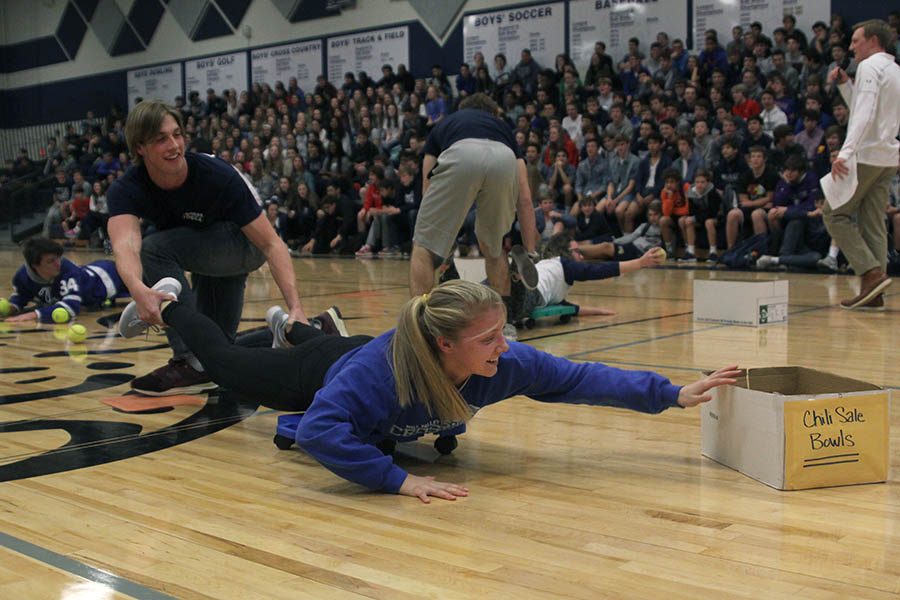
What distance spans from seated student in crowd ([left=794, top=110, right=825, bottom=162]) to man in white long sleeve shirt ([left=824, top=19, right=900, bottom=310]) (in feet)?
13.3

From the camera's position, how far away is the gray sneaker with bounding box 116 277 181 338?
135 inches

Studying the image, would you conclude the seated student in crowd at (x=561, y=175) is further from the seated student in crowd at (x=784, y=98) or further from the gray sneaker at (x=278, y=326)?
the gray sneaker at (x=278, y=326)

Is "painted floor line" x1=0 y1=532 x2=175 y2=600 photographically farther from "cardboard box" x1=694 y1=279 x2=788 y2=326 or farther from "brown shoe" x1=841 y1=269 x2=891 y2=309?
"brown shoe" x1=841 y1=269 x2=891 y2=309

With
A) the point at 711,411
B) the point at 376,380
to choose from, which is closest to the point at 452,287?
the point at 376,380

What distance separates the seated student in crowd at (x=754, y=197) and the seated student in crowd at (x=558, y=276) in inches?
168

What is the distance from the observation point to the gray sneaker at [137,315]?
3.43m

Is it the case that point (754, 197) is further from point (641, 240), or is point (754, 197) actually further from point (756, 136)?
point (641, 240)

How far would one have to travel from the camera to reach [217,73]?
20891 millimetres

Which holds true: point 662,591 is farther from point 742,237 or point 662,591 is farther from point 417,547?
point 742,237

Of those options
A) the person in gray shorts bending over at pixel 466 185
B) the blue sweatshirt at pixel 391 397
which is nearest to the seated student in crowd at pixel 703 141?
the person in gray shorts bending over at pixel 466 185

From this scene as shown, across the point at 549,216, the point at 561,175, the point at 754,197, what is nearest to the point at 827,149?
the point at 754,197

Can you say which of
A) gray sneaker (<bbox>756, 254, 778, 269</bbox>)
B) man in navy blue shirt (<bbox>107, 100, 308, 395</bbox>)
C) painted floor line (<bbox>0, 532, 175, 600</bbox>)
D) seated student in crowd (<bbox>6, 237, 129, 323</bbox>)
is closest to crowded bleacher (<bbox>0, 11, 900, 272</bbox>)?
gray sneaker (<bbox>756, 254, 778, 269</bbox>)

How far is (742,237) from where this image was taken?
10.1 meters

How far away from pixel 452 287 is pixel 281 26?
18265mm
